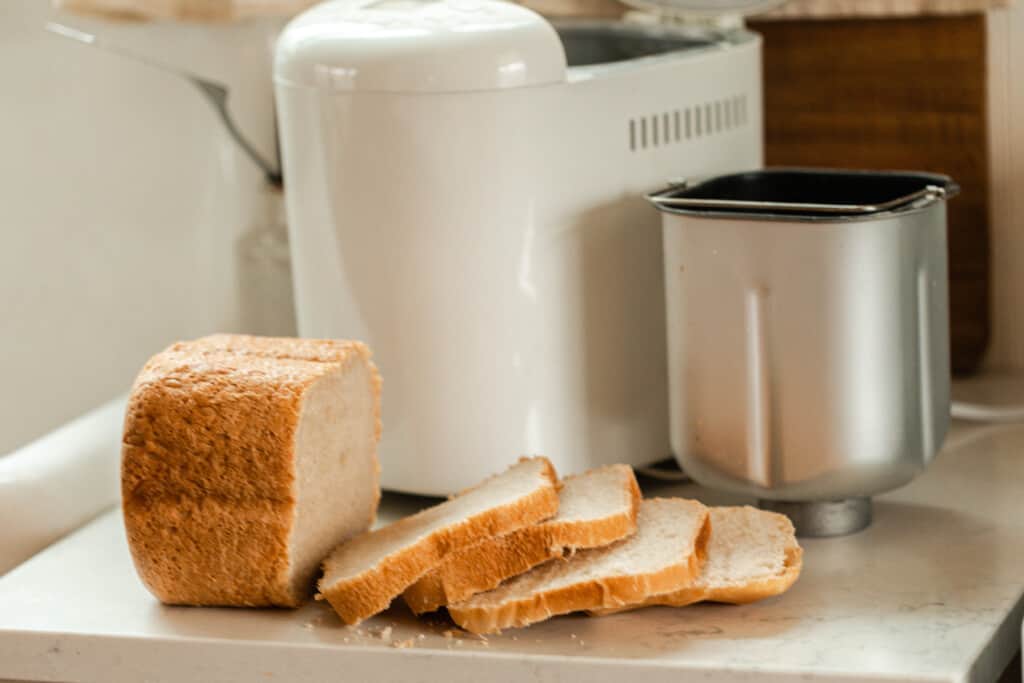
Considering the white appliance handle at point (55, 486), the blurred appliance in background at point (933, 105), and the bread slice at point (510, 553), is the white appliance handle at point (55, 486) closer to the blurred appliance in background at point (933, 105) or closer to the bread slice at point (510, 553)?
the bread slice at point (510, 553)

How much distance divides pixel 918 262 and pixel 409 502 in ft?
1.28

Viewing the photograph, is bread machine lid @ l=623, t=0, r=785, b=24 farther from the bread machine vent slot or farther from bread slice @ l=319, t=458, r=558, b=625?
bread slice @ l=319, t=458, r=558, b=625

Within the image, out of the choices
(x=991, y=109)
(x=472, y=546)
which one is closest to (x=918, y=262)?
(x=472, y=546)

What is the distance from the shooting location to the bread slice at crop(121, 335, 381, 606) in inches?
32.8

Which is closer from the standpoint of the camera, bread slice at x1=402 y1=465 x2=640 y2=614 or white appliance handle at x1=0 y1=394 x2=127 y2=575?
bread slice at x1=402 y1=465 x2=640 y2=614

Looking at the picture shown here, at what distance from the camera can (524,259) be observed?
0.95 m

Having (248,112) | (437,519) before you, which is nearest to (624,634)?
(437,519)

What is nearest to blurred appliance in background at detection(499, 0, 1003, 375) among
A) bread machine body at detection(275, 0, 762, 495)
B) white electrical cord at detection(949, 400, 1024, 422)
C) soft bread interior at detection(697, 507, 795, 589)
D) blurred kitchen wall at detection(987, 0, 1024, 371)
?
blurred kitchen wall at detection(987, 0, 1024, 371)

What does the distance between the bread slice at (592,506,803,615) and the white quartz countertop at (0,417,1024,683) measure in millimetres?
14

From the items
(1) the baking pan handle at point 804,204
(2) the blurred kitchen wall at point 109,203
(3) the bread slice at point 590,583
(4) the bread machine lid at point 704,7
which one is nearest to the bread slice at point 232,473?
(3) the bread slice at point 590,583

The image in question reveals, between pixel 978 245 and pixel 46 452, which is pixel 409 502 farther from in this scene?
pixel 978 245

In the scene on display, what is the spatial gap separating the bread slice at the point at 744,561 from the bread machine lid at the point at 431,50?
30cm

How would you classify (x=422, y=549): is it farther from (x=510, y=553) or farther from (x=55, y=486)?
(x=55, y=486)

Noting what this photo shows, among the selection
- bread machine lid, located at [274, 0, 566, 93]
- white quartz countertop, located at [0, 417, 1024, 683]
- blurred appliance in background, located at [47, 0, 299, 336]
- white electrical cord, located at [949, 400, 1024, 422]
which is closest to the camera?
white quartz countertop, located at [0, 417, 1024, 683]
